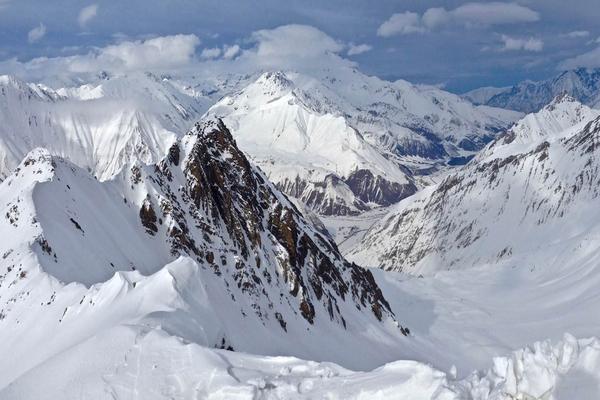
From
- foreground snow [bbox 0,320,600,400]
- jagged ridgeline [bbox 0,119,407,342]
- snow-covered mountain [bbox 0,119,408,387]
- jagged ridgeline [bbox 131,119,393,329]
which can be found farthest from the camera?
jagged ridgeline [bbox 131,119,393,329]

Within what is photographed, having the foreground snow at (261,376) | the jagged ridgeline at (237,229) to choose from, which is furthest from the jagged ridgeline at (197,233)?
the foreground snow at (261,376)

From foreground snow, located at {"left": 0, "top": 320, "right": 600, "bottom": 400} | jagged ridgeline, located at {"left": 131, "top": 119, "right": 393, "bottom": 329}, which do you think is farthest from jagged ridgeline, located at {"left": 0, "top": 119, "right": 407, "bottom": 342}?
foreground snow, located at {"left": 0, "top": 320, "right": 600, "bottom": 400}

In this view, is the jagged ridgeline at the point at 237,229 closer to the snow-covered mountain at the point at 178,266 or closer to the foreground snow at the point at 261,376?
the snow-covered mountain at the point at 178,266

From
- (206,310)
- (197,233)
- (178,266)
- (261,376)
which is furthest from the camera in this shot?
(197,233)

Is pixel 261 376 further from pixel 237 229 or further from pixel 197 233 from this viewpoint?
pixel 237 229

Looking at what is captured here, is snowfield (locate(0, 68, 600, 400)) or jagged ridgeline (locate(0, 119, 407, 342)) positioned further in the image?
jagged ridgeline (locate(0, 119, 407, 342))

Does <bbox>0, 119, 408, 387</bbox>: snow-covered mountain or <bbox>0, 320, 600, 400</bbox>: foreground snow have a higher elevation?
<bbox>0, 320, 600, 400</bbox>: foreground snow

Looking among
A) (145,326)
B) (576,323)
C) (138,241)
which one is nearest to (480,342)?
(576,323)

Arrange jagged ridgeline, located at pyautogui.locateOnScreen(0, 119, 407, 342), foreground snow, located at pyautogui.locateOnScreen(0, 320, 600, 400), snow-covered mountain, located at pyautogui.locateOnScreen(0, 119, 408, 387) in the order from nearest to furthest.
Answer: foreground snow, located at pyautogui.locateOnScreen(0, 320, 600, 400)
snow-covered mountain, located at pyautogui.locateOnScreen(0, 119, 408, 387)
jagged ridgeline, located at pyautogui.locateOnScreen(0, 119, 407, 342)

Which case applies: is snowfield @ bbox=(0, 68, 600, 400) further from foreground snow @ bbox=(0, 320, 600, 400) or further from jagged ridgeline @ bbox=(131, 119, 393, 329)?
jagged ridgeline @ bbox=(131, 119, 393, 329)

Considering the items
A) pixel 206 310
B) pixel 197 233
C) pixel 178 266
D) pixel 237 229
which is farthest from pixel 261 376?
pixel 237 229
